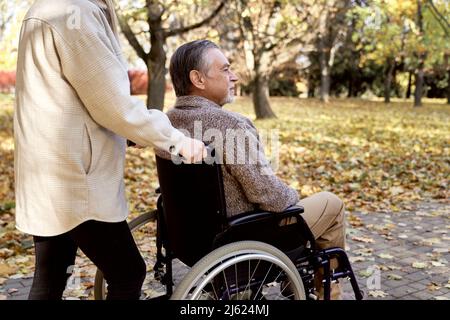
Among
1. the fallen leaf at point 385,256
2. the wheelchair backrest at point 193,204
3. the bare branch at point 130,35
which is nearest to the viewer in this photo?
the wheelchair backrest at point 193,204

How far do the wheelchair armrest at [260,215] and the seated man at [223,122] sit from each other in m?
0.02

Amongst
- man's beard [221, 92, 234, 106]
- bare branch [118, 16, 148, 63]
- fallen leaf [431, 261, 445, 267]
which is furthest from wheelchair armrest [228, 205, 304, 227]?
bare branch [118, 16, 148, 63]

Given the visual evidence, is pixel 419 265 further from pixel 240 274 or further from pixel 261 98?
pixel 261 98

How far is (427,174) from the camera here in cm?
724

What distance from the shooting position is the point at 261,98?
15500 millimetres

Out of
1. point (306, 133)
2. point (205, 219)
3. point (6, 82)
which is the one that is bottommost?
point (306, 133)

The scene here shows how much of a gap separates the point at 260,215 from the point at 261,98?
44.5 feet

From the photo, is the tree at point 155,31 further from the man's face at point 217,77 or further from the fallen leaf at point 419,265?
the man's face at point 217,77

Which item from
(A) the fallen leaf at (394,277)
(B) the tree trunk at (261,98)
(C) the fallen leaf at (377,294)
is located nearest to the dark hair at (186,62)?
(C) the fallen leaf at (377,294)

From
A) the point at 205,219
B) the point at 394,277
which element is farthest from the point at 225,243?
the point at 394,277

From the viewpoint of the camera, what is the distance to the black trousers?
1.74 m

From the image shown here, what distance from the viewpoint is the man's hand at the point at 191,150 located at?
1734 millimetres

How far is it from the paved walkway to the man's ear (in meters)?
1.48

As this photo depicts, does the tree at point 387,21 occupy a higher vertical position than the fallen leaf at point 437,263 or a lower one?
higher
